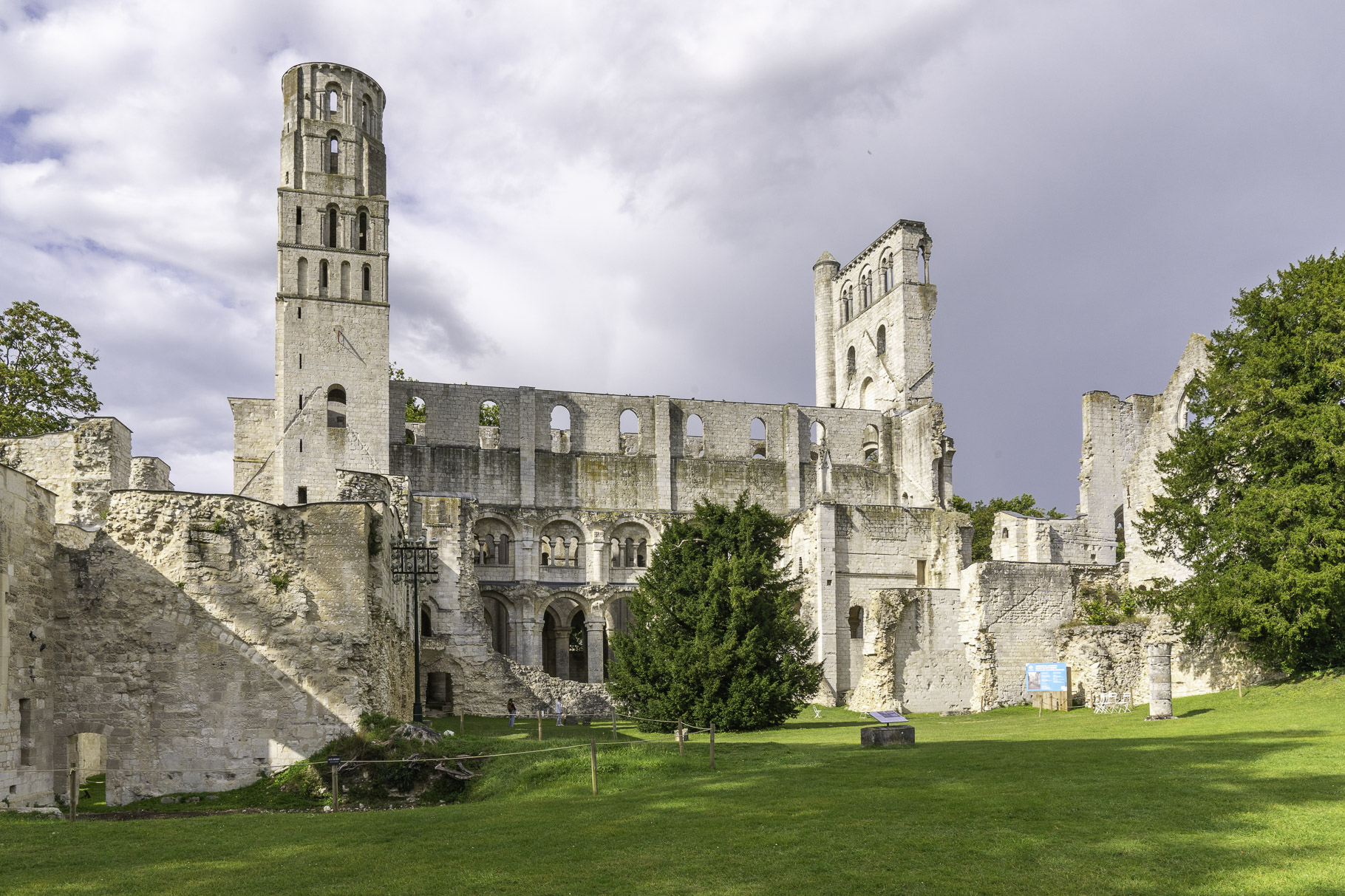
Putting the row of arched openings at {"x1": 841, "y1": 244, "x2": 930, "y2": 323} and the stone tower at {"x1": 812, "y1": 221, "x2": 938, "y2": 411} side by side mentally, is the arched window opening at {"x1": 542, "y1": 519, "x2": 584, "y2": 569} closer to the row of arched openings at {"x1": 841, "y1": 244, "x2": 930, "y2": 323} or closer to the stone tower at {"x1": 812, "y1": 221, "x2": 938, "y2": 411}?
the stone tower at {"x1": 812, "y1": 221, "x2": 938, "y2": 411}

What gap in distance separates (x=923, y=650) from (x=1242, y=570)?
12.8 meters

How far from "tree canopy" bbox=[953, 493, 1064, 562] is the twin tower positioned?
29.5 meters

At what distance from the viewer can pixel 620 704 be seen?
28.1 metres

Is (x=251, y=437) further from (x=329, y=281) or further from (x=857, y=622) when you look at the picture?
(x=857, y=622)

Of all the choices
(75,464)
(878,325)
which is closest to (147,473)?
(75,464)

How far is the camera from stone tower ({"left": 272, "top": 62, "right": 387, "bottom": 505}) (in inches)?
1544

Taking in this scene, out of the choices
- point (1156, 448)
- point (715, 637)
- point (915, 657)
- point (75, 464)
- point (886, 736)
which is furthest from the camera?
point (1156, 448)

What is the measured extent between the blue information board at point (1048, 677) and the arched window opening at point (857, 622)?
9.65m

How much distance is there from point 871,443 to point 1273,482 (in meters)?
25.9

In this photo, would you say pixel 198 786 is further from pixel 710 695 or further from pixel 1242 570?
pixel 1242 570

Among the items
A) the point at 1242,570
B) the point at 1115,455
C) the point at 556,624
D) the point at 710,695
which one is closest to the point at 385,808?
the point at 710,695

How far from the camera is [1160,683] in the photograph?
24.2 m

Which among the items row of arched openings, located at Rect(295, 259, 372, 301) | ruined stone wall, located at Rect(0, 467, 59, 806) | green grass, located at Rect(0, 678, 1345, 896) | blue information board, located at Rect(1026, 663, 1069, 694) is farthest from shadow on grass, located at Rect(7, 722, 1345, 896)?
row of arched openings, located at Rect(295, 259, 372, 301)

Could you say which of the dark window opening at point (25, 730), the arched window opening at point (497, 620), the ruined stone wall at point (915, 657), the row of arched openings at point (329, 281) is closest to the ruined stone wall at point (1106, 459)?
the ruined stone wall at point (915, 657)
